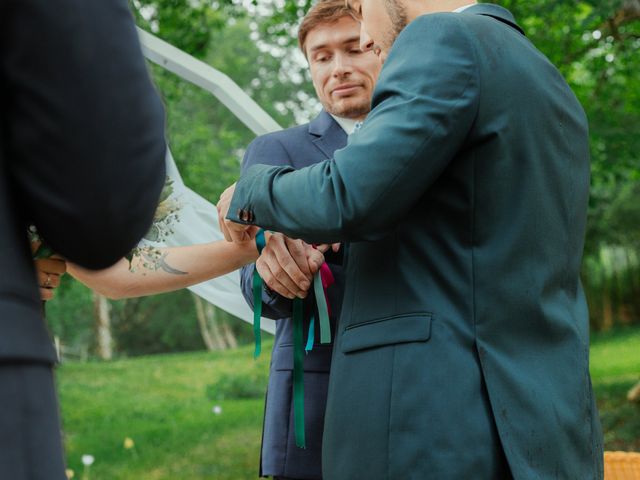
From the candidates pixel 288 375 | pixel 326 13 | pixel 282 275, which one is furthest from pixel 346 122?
pixel 288 375

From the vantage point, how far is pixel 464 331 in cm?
204

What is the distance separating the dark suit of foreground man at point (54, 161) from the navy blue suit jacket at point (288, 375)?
1.52 meters

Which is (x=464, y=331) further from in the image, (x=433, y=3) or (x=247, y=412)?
(x=247, y=412)

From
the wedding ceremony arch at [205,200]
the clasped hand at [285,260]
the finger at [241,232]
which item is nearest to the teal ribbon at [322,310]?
the clasped hand at [285,260]

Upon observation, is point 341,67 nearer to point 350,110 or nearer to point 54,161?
point 350,110

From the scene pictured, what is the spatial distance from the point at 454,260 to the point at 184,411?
35.6ft

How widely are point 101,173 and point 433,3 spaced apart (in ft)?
4.51

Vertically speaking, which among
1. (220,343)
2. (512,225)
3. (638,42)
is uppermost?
(638,42)

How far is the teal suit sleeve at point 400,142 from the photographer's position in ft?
6.50

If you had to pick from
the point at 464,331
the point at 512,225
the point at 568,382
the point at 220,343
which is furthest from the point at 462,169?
the point at 220,343

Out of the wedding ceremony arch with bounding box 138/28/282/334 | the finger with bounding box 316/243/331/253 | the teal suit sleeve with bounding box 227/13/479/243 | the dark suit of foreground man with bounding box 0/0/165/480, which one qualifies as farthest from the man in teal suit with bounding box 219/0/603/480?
the wedding ceremony arch with bounding box 138/28/282/334

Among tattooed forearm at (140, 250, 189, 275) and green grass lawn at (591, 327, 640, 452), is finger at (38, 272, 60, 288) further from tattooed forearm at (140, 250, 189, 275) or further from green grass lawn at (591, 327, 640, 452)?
green grass lawn at (591, 327, 640, 452)

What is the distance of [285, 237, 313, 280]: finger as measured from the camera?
2.54 m

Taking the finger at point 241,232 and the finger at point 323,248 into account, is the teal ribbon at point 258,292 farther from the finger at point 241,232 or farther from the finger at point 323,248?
the finger at point 323,248
